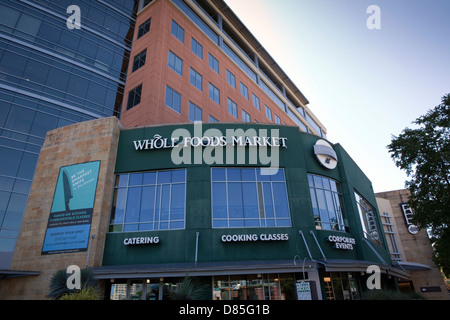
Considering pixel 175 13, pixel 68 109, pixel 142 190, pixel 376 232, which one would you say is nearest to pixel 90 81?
pixel 68 109

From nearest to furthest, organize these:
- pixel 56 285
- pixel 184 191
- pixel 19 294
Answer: pixel 56 285
pixel 19 294
pixel 184 191

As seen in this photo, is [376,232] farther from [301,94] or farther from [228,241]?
[301,94]

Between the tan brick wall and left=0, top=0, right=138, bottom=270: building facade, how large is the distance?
4.29m

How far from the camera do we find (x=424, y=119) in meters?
27.8

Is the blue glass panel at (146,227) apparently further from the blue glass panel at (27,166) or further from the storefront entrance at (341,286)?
the blue glass panel at (27,166)

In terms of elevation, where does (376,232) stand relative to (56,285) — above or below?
above

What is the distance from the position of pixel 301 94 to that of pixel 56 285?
5418 cm

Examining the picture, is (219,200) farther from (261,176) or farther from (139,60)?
(139,60)

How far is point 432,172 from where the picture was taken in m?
27.1

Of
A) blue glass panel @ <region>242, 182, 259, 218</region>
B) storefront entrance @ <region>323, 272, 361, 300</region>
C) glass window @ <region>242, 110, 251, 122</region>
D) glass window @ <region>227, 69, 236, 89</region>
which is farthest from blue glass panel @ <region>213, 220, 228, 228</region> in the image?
glass window @ <region>227, 69, 236, 89</region>

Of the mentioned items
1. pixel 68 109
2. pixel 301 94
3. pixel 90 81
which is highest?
pixel 301 94

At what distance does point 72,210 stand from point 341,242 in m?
18.5

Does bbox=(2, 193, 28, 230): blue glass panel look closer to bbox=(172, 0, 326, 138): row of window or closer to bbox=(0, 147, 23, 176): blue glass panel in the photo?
bbox=(0, 147, 23, 176): blue glass panel

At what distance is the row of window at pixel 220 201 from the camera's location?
770 inches
